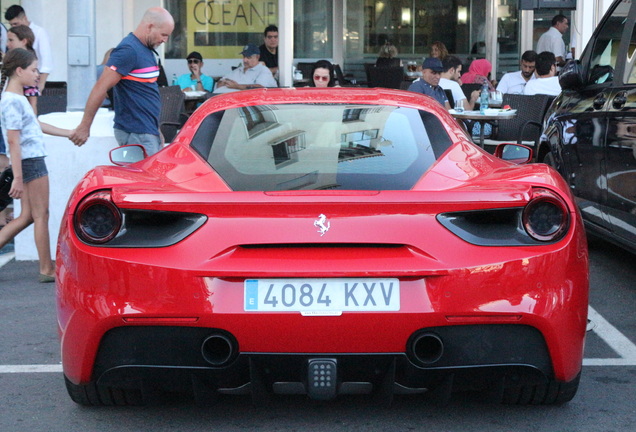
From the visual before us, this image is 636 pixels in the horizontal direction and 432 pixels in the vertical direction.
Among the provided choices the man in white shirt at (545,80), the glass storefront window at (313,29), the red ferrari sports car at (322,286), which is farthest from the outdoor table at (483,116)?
the glass storefront window at (313,29)

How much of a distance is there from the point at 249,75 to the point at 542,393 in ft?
34.8

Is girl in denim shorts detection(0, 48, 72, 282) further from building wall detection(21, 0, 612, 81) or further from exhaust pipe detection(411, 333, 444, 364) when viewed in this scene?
building wall detection(21, 0, 612, 81)

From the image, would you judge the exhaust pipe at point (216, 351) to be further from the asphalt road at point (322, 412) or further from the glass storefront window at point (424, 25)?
the glass storefront window at point (424, 25)

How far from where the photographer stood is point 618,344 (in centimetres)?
516

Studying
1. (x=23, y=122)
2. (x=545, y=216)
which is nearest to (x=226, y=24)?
(x=23, y=122)

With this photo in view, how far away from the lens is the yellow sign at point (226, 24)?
752 inches

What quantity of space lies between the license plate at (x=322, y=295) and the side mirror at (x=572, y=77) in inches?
156

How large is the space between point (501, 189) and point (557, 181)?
→ 10.9 inches

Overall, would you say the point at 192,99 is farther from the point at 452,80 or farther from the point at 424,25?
the point at 424,25

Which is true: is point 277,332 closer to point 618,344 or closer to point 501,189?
point 501,189

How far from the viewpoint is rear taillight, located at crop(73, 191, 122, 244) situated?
356 cm

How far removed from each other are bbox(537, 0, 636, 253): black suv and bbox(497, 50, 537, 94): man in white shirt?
5.29 metres

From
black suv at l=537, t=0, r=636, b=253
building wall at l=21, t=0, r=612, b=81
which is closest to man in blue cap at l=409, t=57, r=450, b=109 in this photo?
black suv at l=537, t=0, r=636, b=253

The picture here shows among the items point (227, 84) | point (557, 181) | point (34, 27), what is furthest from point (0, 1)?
point (557, 181)
